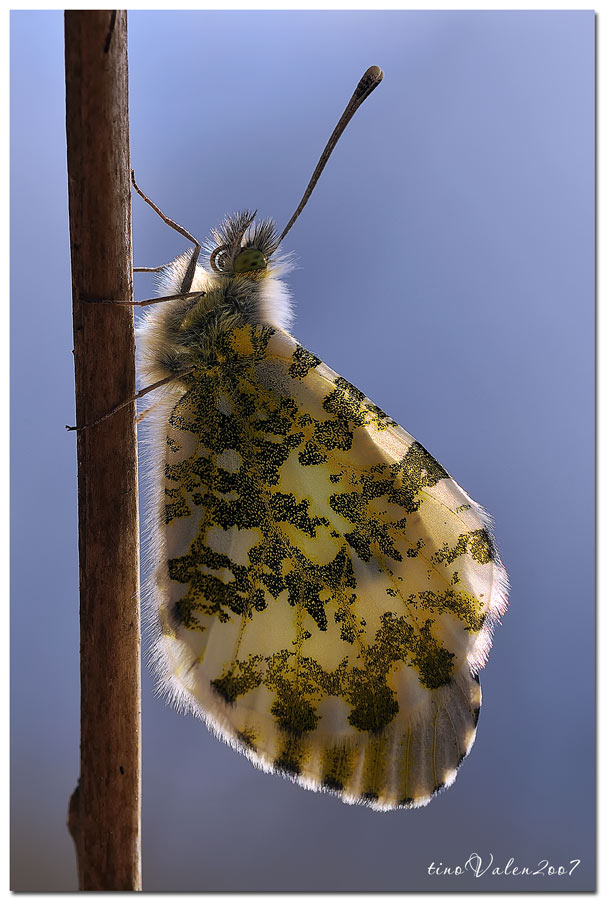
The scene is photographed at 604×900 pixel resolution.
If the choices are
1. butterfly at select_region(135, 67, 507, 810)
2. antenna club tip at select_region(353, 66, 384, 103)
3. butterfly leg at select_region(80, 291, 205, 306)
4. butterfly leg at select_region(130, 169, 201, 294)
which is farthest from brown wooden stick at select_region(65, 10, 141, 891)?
antenna club tip at select_region(353, 66, 384, 103)

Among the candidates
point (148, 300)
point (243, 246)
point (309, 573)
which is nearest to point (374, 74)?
point (243, 246)

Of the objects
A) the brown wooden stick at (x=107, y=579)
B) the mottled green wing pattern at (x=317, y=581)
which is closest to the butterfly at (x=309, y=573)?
the mottled green wing pattern at (x=317, y=581)

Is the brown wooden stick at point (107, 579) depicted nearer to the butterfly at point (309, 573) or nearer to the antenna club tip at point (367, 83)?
the butterfly at point (309, 573)

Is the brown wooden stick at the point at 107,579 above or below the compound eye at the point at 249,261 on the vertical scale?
below

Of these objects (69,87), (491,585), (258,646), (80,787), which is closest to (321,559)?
(258,646)

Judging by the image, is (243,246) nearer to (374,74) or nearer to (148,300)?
(148,300)

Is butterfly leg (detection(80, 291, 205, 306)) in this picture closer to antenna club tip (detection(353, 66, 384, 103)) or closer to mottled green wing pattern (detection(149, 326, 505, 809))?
mottled green wing pattern (detection(149, 326, 505, 809))

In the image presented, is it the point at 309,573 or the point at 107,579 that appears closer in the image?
the point at 107,579
